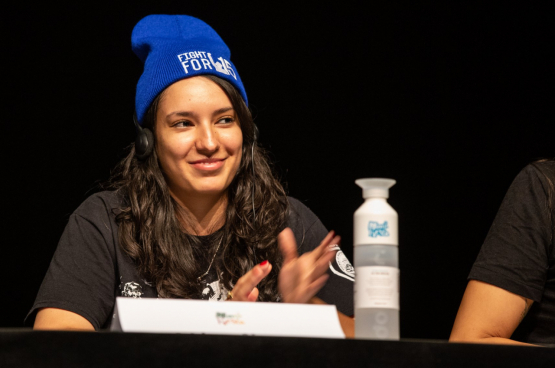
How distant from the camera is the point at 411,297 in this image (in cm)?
237

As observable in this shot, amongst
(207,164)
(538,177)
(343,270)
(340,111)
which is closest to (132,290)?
(207,164)

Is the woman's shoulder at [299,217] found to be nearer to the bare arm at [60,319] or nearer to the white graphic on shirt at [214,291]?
the white graphic on shirt at [214,291]

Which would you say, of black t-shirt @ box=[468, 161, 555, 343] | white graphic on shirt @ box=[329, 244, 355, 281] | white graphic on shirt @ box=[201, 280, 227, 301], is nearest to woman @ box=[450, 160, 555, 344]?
black t-shirt @ box=[468, 161, 555, 343]

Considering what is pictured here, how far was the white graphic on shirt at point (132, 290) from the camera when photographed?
1491mm

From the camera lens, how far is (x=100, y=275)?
4.75 feet

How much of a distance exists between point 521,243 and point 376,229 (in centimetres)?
56

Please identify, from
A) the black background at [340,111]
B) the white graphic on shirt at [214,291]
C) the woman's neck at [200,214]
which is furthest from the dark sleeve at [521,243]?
the black background at [340,111]

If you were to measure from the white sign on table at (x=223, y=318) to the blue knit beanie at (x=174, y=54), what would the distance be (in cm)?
98

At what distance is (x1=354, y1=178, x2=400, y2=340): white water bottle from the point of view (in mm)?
841

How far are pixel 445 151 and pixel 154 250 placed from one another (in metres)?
1.25

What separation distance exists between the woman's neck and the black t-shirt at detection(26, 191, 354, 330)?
4 centimetres

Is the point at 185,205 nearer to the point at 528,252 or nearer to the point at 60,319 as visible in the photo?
the point at 60,319

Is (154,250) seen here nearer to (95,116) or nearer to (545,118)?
Answer: (95,116)

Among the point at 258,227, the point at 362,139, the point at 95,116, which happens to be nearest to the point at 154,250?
the point at 258,227
